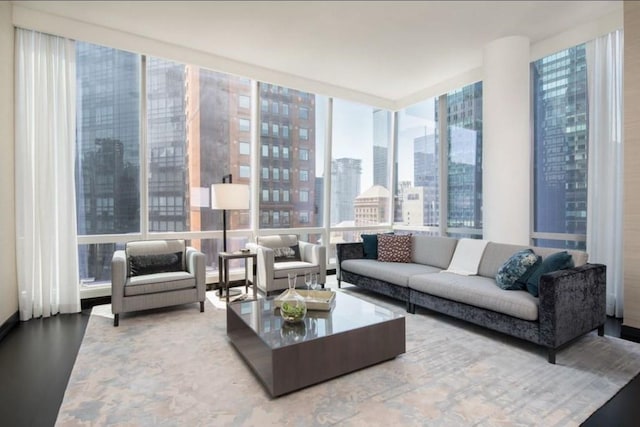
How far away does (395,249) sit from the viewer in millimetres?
4582

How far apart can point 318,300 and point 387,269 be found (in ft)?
4.80

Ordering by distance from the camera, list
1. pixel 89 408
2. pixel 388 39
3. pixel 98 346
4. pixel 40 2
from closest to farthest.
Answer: pixel 89 408 → pixel 98 346 → pixel 40 2 → pixel 388 39

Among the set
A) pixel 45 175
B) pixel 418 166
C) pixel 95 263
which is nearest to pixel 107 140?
pixel 45 175

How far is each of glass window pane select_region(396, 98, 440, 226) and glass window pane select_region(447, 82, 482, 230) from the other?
0.26m

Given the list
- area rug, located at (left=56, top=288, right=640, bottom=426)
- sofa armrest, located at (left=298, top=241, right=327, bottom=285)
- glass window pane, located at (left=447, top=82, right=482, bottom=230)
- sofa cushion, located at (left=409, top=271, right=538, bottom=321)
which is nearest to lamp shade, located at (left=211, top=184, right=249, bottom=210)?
sofa armrest, located at (left=298, top=241, right=327, bottom=285)

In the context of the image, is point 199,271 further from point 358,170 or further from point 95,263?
point 358,170

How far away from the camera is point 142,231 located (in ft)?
14.2

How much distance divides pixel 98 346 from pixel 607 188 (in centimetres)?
518

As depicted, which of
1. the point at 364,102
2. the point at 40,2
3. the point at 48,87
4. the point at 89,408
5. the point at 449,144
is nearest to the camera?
the point at 89,408

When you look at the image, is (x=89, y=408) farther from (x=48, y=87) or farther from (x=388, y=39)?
(x=388, y=39)

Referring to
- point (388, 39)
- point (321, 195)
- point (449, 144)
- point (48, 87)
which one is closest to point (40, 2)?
point (48, 87)

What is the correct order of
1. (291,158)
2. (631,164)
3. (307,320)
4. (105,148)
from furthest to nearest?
(291,158) → (105,148) → (631,164) → (307,320)

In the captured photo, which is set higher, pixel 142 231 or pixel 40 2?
pixel 40 2

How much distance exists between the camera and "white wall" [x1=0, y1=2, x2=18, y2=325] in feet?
10.6
